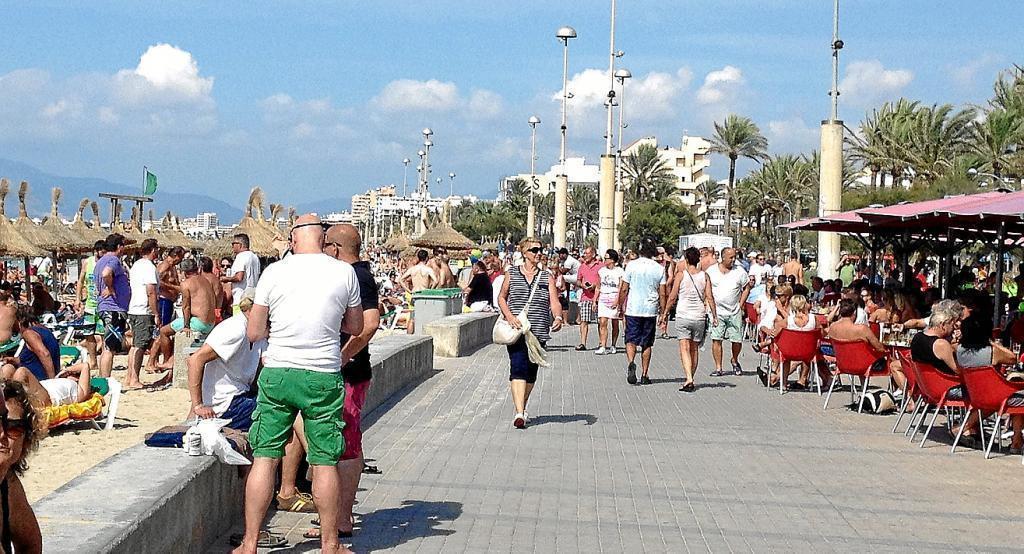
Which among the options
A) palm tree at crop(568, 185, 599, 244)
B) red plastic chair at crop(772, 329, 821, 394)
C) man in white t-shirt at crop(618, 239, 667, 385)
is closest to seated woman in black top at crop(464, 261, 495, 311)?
man in white t-shirt at crop(618, 239, 667, 385)

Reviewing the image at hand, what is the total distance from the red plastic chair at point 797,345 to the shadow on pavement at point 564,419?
122 inches

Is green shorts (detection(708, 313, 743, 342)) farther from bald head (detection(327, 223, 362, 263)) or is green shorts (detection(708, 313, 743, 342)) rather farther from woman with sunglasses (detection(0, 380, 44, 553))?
woman with sunglasses (detection(0, 380, 44, 553))

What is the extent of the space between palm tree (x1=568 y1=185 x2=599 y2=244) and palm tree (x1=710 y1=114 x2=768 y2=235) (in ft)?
136

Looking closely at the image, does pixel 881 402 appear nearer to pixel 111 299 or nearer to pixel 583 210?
pixel 111 299

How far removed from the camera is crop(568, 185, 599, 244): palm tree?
119 metres

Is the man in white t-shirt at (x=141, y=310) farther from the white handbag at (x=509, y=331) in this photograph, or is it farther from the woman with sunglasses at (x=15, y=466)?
the woman with sunglasses at (x=15, y=466)

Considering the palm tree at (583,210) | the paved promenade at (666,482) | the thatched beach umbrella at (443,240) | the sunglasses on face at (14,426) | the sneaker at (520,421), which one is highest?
the palm tree at (583,210)

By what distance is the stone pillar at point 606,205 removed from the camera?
39000mm

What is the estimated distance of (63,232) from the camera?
115ft

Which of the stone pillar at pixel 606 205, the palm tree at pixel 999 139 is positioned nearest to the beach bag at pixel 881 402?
the stone pillar at pixel 606 205

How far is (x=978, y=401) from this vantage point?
9531 millimetres

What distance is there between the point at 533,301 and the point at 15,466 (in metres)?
7.00

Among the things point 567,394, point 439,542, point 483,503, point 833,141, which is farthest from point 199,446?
point 833,141

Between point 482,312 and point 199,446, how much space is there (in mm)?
15728
